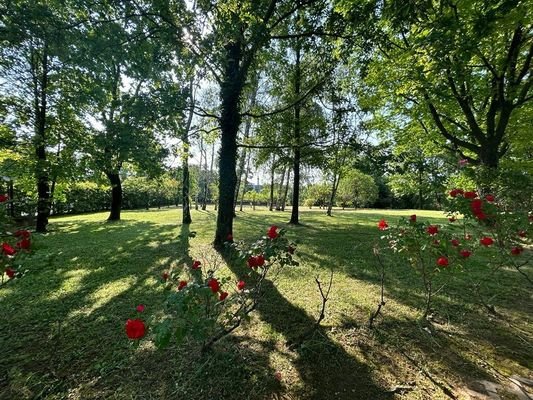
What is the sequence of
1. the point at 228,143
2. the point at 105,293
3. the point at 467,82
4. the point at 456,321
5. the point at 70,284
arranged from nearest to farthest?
the point at 456,321 < the point at 105,293 < the point at 70,284 < the point at 228,143 < the point at 467,82

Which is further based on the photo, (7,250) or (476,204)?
(476,204)

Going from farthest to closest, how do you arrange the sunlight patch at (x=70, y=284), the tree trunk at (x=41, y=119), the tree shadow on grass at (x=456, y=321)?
the tree trunk at (x=41, y=119), the sunlight patch at (x=70, y=284), the tree shadow on grass at (x=456, y=321)

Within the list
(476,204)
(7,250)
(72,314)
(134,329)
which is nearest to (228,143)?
(72,314)

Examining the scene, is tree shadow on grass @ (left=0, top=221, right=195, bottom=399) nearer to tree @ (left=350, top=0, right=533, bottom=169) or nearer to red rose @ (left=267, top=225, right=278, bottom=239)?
red rose @ (left=267, top=225, right=278, bottom=239)

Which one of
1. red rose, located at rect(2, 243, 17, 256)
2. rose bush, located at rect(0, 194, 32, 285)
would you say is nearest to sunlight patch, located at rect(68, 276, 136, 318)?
rose bush, located at rect(0, 194, 32, 285)

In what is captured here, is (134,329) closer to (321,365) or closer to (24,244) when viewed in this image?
(24,244)

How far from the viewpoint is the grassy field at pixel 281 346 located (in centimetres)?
210

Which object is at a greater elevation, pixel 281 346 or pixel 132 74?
pixel 132 74

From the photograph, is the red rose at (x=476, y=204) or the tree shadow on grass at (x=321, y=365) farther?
the red rose at (x=476, y=204)

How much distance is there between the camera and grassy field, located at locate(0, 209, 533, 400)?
6.90ft

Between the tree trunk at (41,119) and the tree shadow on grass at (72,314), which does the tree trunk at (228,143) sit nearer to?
the tree shadow on grass at (72,314)

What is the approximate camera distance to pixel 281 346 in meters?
2.67

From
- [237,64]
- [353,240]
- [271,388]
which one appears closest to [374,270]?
[353,240]

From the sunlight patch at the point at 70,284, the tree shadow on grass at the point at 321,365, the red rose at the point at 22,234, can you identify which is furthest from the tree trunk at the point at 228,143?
the red rose at the point at 22,234
